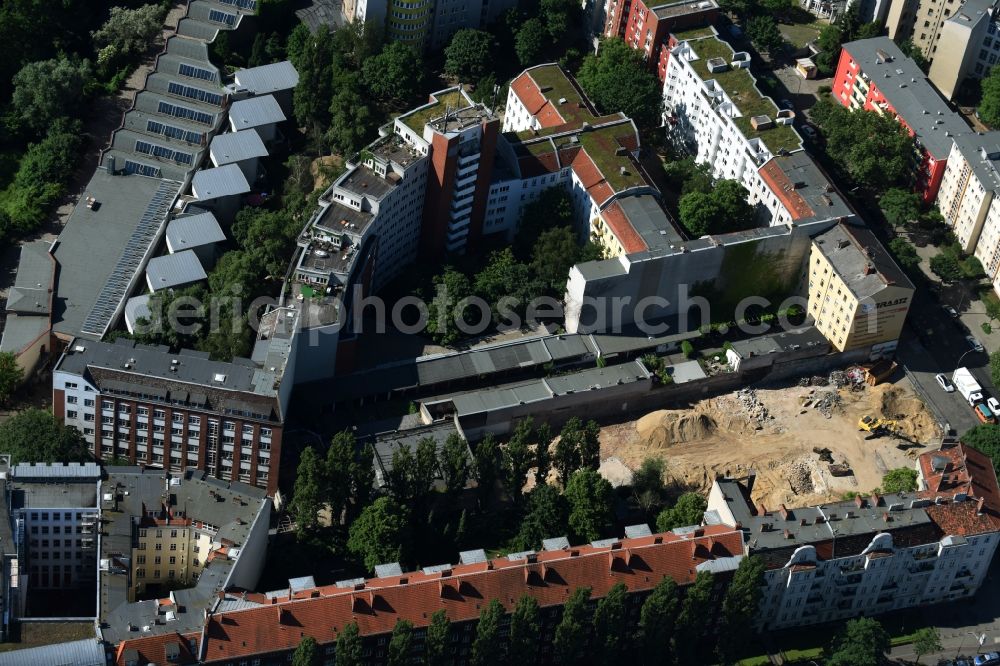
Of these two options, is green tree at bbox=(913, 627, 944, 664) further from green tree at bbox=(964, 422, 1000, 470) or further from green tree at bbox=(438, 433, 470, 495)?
green tree at bbox=(438, 433, 470, 495)

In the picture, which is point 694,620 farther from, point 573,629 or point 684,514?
point 684,514

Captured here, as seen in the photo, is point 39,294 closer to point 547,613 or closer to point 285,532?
point 285,532

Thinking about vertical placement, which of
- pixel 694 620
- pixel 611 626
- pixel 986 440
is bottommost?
pixel 694 620

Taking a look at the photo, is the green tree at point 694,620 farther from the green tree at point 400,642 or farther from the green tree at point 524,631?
the green tree at point 400,642

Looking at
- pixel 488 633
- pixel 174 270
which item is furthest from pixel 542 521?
pixel 174 270

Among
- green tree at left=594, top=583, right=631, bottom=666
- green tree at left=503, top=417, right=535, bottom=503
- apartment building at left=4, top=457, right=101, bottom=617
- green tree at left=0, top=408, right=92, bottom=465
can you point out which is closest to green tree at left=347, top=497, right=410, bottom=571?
green tree at left=503, top=417, right=535, bottom=503

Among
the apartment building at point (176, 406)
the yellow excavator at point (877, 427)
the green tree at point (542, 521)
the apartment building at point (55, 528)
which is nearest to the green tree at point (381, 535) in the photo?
the apartment building at point (176, 406)

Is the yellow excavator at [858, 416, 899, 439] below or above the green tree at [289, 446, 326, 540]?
below

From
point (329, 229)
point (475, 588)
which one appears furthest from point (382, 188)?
point (475, 588)
